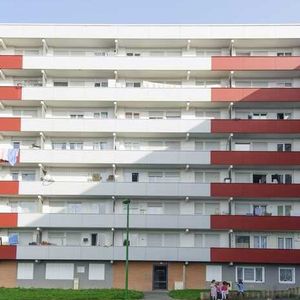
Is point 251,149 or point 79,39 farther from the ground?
point 79,39

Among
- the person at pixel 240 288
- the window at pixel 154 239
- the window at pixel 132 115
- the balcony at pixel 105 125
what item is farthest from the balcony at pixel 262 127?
the person at pixel 240 288

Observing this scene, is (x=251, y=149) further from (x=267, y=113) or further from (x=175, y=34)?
(x=175, y=34)

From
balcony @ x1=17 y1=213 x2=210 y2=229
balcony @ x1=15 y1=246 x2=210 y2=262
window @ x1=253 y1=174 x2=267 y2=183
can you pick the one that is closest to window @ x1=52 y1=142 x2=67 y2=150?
balcony @ x1=17 y1=213 x2=210 y2=229

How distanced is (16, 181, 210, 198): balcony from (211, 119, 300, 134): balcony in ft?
18.7

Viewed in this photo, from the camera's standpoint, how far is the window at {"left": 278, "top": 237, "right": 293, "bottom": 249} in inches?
2547

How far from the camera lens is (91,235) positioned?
2574 inches

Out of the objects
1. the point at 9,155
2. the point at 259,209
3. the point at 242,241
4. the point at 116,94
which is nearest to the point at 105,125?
the point at 116,94

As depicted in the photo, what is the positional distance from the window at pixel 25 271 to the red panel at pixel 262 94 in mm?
23265

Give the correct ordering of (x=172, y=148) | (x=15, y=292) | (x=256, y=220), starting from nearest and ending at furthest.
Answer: (x=15, y=292) → (x=256, y=220) → (x=172, y=148)

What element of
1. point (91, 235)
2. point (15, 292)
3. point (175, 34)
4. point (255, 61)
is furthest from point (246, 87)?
point (15, 292)

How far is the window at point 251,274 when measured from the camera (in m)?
64.2

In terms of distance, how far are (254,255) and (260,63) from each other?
1754 centimetres

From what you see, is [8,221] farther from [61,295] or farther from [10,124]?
[61,295]

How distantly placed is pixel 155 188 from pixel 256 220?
370 inches
